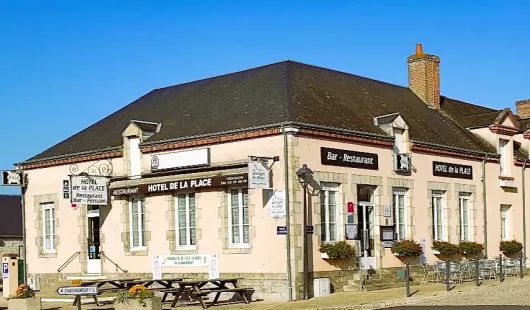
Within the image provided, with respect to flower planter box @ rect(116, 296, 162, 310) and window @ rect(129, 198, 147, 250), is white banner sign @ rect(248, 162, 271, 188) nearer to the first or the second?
flower planter box @ rect(116, 296, 162, 310)

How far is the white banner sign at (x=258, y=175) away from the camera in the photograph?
67.7 ft

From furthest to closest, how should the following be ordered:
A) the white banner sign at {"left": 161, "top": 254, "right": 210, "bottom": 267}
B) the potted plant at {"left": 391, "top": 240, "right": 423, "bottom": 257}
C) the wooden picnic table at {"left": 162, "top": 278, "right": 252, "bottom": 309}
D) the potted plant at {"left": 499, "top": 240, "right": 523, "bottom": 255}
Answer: the potted plant at {"left": 499, "top": 240, "right": 523, "bottom": 255} < the potted plant at {"left": 391, "top": 240, "right": 423, "bottom": 257} < the white banner sign at {"left": 161, "top": 254, "right": 210, "bottom": 267} < the wooden picnic table at {"left": 162, "top": 278, "right": 252, "bottom": 309}

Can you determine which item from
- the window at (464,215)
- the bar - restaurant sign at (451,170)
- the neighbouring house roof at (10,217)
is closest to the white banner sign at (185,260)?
the bar - restaurant sign at (451,170)

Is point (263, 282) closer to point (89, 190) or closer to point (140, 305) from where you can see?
point (140, 305)

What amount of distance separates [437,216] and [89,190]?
10.7 m

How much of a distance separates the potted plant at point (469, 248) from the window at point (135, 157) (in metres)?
10.3

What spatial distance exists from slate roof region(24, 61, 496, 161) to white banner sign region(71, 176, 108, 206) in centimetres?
139

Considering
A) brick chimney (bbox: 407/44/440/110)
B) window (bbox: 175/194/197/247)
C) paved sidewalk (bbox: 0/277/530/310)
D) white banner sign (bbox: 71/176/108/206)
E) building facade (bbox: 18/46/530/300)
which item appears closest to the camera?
paved sidewalk (bbox: 0/277/530/310)

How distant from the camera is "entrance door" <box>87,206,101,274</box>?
26328mm

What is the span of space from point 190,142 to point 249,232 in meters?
3.17

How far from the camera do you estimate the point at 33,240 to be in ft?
92.4

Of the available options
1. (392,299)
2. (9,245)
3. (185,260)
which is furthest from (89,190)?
(9,245)

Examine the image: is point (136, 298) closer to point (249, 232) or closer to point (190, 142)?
point (249, 232)

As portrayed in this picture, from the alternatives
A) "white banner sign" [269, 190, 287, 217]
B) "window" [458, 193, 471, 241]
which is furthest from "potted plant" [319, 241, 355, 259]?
"window" [458, 193, 471, 241]
